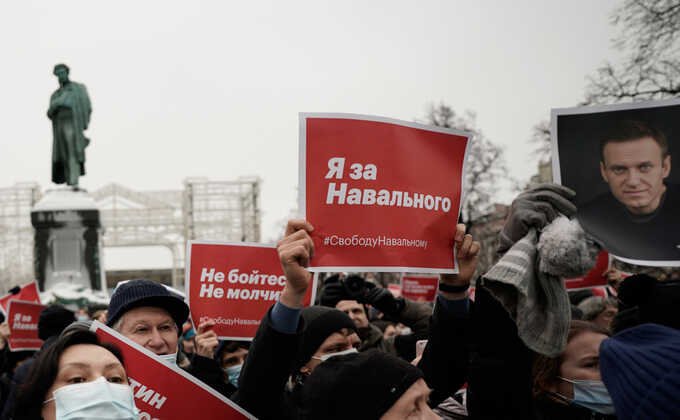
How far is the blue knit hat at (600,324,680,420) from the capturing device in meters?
1.46

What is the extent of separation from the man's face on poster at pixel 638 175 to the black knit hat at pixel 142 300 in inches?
85.2

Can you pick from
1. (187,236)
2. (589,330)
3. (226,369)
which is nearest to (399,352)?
(226,369)

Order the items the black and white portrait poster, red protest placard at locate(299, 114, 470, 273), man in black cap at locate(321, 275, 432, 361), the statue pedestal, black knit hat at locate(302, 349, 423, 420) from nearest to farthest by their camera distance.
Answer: black knit hat at locate(302, 349, 423, 420) → red protest placard at locate(299, 114, 470, 273) → the black and white portrait poster → man in black cap at locate(321, 275, 432, 361) → the statue pedestal

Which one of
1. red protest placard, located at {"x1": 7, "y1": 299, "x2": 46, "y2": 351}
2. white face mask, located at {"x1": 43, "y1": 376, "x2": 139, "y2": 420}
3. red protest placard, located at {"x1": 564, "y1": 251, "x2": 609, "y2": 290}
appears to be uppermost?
white face mask, located at {"x1": 43, "y1": 376, "x2": 139, "y2": 420}

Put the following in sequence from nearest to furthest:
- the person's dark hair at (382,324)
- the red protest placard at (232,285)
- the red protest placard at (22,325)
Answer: the red protest placard at (232,285), the red protest placard at (22,325), the person's dark hair at (382,324)

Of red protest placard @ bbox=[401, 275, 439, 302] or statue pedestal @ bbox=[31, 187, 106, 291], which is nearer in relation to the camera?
red protest placard @ bbox=[401, 275, 439, 302]

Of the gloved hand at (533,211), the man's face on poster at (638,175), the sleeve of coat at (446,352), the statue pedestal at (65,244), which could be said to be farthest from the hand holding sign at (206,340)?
the statue pedestal at (65,244)

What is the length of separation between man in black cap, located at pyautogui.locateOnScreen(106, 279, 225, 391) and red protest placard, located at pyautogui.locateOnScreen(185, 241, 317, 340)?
587 millimetres

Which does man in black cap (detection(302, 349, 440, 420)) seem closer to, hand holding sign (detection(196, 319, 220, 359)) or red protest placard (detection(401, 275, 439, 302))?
hand holding sign (detection(196, 319, 220, 359))

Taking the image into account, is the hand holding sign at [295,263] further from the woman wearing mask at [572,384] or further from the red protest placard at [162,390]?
the woman wearing mask at [572,384]

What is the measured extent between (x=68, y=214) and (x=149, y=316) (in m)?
13.4

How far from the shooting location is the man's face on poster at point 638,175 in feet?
10.1

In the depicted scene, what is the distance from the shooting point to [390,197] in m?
2.75

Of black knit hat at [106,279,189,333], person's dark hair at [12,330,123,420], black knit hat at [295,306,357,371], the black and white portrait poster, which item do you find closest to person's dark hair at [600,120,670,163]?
the black and white portrait poster
